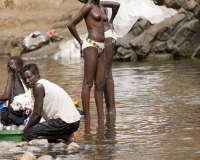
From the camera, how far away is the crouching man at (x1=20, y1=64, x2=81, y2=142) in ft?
23.7

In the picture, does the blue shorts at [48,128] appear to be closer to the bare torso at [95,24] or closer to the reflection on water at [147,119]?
the reflection on water at [147,119]

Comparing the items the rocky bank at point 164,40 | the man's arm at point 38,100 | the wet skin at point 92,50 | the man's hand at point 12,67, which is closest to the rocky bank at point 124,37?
the rocky bank at point 164,40

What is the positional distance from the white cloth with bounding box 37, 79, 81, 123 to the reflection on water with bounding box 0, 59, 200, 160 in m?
0.33

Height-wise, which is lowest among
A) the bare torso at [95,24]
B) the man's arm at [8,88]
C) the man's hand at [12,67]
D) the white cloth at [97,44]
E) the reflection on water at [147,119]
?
the reflection on water at [147,119]

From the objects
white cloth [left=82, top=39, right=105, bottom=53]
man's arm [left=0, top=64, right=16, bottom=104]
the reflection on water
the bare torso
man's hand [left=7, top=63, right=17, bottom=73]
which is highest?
the bare torso

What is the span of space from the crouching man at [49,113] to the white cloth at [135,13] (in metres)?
13.1

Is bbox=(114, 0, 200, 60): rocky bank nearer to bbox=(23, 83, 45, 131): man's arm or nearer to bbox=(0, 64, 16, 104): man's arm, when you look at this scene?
bbox=(0, 64, 16, 104): man's arm

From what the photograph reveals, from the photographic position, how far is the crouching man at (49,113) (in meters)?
7.22

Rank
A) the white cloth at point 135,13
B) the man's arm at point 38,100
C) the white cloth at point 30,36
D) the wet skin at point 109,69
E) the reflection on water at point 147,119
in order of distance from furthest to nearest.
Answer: the white cloth at point 30,36, the white cloth at point 135,13, the wet skin at point 109,69, the man's arm at point 38,100, the reflection on water at point 147,119

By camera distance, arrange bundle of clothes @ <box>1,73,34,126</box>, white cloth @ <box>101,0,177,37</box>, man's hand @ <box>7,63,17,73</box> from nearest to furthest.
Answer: bundle of clothes @ <box>1,73,34,126</box> → man's hand @ <box>7,63,17,73</box> → white cloth @ <box>101,0,177,37</box>

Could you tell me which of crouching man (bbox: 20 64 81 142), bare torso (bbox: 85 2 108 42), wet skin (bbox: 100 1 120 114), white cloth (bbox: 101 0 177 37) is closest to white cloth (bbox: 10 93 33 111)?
crouching man (bbox: 20 64 81 142)

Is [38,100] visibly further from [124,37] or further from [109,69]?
[124,37]

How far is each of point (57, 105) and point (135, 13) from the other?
13958 mm

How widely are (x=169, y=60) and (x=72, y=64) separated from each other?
296cm
